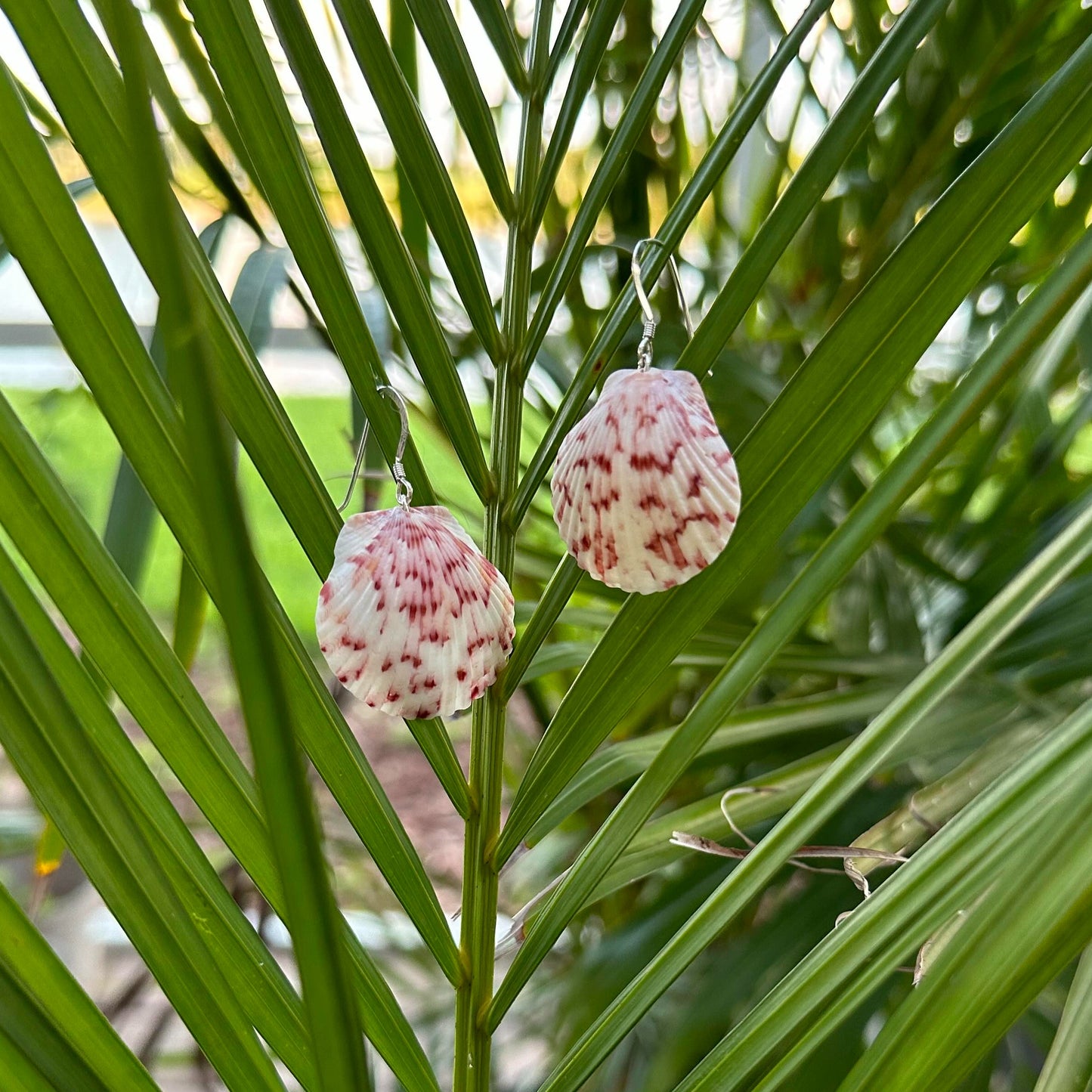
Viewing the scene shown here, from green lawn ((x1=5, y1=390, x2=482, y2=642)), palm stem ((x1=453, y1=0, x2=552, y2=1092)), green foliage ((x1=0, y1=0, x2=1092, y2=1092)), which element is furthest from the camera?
green lawn ((x1=5, y1=390, x2=482, y2=642))

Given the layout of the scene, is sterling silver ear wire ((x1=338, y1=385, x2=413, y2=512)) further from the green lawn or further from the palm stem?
the green lawn

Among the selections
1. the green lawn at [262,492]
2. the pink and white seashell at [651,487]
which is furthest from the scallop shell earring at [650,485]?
the green lawn at [262,492]

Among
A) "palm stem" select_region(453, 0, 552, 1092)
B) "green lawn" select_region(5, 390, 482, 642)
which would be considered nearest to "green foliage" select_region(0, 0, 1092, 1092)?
"palm stem" select_region(453, 0, 552, 1092)

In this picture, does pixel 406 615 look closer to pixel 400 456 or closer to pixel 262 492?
pixel 400 456

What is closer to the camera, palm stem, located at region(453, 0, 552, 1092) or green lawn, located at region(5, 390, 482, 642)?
palm stem, located at region(453, 0, 552, 1092)

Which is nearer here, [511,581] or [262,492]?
[511,581]

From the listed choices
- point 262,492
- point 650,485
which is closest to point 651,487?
point 650,485
